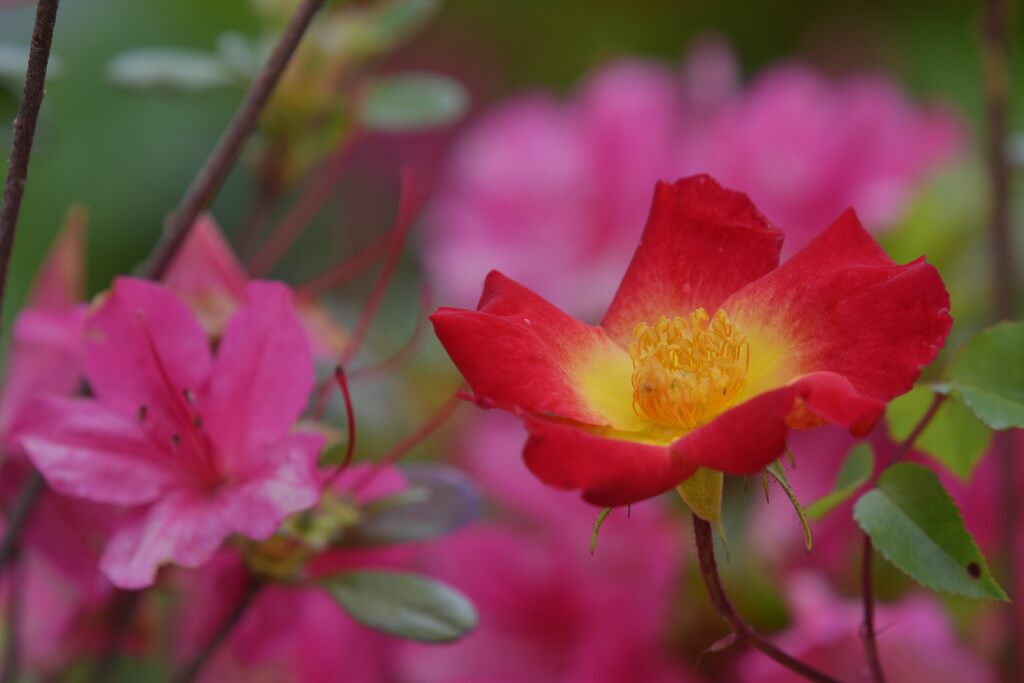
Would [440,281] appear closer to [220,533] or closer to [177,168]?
[177,168]

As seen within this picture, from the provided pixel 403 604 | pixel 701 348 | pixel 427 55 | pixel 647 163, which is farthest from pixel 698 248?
pixel 427 55

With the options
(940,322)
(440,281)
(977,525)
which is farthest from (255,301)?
(440,281)

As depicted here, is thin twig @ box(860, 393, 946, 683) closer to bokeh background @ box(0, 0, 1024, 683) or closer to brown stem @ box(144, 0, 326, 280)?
bokeh background @ box(0, 0, 1024, 683)

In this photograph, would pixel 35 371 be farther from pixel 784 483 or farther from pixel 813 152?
pixel 813 152

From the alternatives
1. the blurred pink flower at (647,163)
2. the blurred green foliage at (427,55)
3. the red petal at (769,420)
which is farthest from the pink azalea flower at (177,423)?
the blurred green foliage at (427,55)

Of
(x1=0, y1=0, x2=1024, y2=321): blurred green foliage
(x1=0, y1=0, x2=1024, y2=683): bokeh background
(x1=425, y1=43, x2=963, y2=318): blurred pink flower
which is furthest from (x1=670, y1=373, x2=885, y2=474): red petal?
(x1=0, y1=0, x2=1024, y2=321): blurred green foliage

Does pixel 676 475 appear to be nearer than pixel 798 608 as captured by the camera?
Yes
